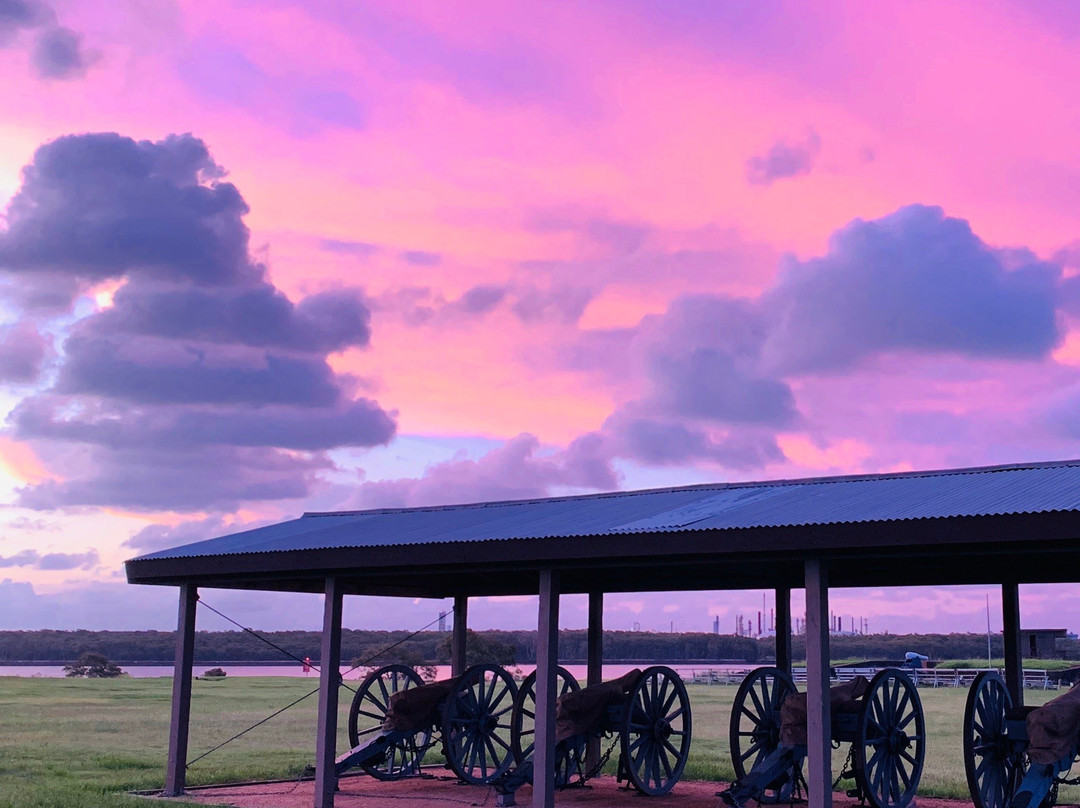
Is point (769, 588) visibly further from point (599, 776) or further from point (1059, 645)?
point (1059, 645)

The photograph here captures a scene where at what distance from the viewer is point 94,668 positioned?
72812mm

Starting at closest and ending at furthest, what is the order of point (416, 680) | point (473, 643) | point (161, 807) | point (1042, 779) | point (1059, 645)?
1. point (1042, 779)
2. point (161, 807)
3. point (416, 680)
4. point (473, 643)
5. point (1059, 645)

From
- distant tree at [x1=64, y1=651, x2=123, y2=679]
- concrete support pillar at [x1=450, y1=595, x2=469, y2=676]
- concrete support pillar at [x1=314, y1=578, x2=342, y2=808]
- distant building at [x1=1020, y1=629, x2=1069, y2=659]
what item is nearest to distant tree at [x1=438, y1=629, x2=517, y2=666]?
distant tree at [x1=64, y1=651, x2=123, y2=679]

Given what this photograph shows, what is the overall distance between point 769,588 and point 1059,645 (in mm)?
87567

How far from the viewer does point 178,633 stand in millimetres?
17672

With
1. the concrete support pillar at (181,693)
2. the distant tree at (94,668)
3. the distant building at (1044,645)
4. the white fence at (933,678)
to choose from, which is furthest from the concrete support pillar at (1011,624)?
the distant tree at (94,668)

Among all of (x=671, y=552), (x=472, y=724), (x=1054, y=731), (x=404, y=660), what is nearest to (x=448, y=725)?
(x=472, y=724)

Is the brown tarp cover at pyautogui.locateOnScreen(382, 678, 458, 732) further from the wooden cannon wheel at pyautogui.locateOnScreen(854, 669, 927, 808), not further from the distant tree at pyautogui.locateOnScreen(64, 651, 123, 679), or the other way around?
the distant tree at pyautogui.locateOnScreen(64, 651, 123, 679)

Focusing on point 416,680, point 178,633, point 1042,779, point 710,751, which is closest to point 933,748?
point 710,751

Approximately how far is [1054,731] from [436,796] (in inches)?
324

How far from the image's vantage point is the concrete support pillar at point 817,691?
11.6m

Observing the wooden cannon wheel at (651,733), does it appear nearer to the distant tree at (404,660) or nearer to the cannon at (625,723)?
the cannon at (625,723)

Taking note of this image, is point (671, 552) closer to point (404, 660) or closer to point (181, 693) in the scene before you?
point (181, 693)

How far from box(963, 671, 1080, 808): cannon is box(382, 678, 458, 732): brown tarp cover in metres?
7.24
